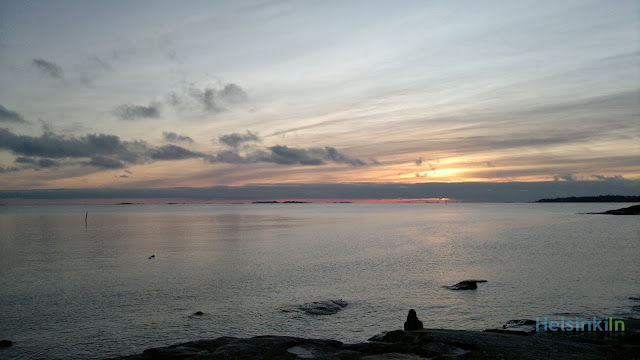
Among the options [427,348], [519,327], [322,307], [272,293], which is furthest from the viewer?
[272,293]

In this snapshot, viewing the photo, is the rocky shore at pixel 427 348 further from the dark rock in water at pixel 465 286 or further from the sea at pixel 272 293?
the dark rock in water at pixel 465 286

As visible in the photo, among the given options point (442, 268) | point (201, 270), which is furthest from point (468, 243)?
point (201, 270)

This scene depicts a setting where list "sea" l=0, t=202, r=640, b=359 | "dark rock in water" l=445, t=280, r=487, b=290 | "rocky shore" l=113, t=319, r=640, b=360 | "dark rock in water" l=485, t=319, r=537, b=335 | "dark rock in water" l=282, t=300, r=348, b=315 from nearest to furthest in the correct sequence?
"rocky shore" l=113, t=319, r=640, b=360 → "dark rock in water" l=485, t=319, r=537, b=335 → "sea" l=0, t=202, r=640, b=359 → "dark rock in water" l=282, t=300, r=348, b=315 → "dark rock in water" l=445, t=280, r=487, b=290

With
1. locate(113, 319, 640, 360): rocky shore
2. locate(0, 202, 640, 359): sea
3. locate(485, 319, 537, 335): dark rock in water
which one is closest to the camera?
locate(113, 319, 640, 360): rocky shore

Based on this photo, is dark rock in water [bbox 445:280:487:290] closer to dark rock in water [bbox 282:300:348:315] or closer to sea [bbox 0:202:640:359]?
sea [bbox 0:202:640:359]

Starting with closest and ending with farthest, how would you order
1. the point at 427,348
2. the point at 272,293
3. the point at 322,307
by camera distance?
1. the point at 427,348
2. the point at 322,307
3. the point at 272,293

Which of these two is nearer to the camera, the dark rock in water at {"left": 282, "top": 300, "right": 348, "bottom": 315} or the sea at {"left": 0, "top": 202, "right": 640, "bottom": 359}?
the sea at {"left": 0, "top": 202, "right": 640, "bottom": 359}

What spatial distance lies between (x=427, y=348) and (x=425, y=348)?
4.2 inches

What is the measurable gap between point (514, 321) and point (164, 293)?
112 feet

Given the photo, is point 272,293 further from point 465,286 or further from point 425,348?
point 425,348

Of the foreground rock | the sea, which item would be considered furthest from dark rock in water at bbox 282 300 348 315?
the foreground rock

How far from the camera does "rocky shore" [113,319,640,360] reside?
22.0 m

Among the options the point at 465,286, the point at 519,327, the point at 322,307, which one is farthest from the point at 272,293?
the point at 519,327

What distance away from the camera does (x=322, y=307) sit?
38062 millimetres
